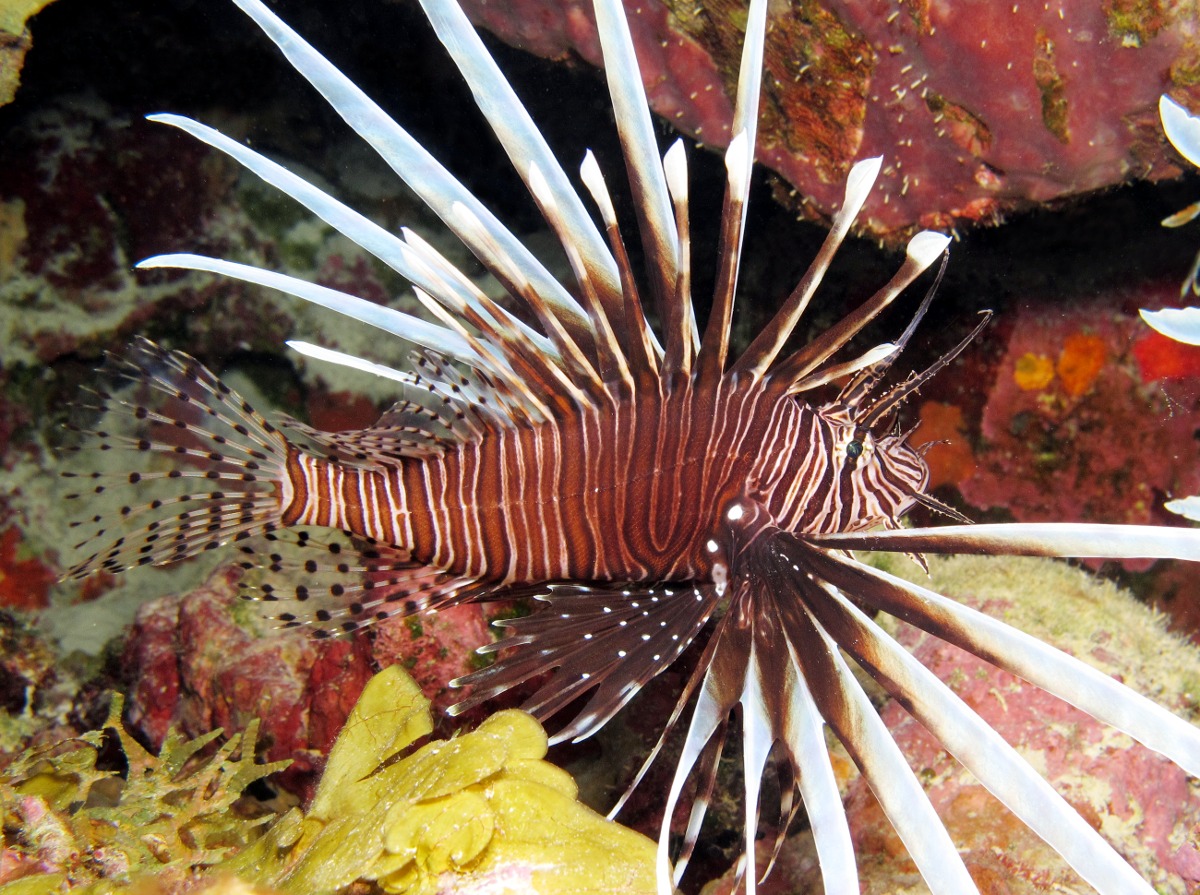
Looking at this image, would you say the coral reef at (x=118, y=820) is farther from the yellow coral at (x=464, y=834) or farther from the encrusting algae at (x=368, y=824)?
the yellow coral at (x=464, y=834)

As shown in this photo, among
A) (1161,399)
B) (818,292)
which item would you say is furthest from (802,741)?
(1161,399)

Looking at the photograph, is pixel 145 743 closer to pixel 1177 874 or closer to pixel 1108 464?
pixel 1177 874

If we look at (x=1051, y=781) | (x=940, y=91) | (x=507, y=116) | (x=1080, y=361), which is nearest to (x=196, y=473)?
(x=507, y=116)

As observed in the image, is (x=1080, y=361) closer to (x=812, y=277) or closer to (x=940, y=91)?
(x=940, y=91)

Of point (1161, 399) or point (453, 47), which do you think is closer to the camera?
point (453, 47)

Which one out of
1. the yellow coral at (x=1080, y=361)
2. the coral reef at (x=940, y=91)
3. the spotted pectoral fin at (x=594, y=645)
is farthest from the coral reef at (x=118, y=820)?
the yellow coral at (x=1080, y=361)

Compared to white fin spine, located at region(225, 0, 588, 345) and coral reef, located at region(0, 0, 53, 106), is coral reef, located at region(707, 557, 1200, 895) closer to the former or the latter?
white fin spine, located at region(225, 0, 588, 345)

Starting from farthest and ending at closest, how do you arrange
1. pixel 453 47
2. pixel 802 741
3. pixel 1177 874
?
pixel 1177 874, pixel 453 47, pixel 802 741

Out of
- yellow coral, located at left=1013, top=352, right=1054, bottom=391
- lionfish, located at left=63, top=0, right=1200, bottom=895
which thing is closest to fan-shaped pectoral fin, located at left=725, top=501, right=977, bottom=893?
lionfish, located at left=63, top=0, right=1200, bottom=895
